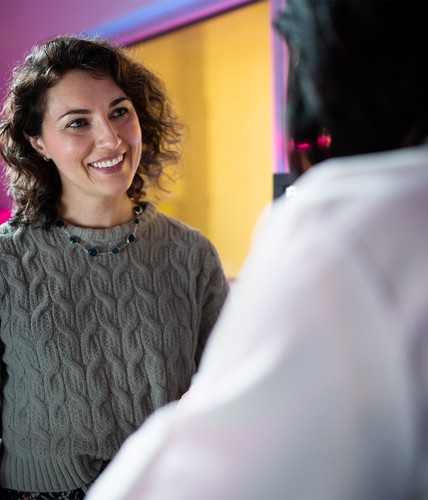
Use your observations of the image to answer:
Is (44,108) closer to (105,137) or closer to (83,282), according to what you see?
(105,137)

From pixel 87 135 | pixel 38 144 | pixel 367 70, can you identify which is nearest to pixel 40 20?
pixel 38 144

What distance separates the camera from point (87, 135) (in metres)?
1.47

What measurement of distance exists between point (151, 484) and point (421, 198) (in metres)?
0.27

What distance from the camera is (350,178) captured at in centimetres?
41

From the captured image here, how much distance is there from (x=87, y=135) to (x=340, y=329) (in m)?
1.20

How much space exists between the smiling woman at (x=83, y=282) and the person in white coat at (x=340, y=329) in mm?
974

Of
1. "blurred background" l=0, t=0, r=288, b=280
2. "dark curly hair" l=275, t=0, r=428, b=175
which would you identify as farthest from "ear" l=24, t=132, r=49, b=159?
"dark curly hair" l=275, t=0, r=428, b=175

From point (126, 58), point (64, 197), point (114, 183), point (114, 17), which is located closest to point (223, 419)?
point (114, 183)

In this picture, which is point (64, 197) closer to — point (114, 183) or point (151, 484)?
point (114, 183)

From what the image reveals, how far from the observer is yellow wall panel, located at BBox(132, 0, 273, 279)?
9.26 feet

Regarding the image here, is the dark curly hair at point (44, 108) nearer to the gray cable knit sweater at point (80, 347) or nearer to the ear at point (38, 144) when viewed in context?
the ear at point (38, 144)

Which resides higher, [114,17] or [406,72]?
[114,17]

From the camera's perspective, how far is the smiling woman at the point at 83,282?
1.36m

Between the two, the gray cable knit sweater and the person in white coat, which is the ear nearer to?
the gray cable knit sweater
